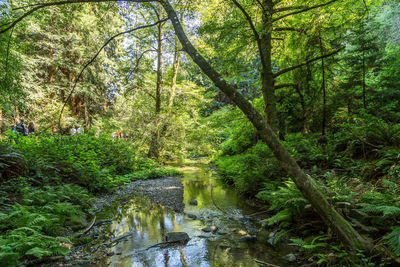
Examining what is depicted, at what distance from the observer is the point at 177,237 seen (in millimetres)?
3803

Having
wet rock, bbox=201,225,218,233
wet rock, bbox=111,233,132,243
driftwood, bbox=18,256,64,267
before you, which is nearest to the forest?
driftwood, bbox=18,256,64,267

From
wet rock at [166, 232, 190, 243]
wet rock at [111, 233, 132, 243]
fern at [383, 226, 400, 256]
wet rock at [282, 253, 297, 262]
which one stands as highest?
fern at [383, 226, 400, 256]

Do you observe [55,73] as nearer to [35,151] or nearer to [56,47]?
[56,47]

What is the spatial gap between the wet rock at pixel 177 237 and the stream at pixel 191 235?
0.37 ft

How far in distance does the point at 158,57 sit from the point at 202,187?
1055 cm

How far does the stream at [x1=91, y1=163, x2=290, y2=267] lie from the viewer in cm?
312

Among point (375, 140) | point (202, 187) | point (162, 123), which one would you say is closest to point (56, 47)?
point (162, 123)

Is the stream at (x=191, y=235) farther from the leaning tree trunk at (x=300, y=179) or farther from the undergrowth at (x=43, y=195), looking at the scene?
the leaning tree trunk at (x=300, y=179)

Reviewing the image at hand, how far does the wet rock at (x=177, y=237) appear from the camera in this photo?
12.3 feet

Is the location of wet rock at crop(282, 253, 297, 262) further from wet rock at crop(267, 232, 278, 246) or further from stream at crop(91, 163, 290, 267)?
wet rock at crop(267, 232, 278, 246)

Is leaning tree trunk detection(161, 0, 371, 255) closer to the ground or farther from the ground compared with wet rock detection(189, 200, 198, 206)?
farther from the ground

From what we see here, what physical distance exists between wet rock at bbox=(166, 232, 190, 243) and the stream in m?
0.11

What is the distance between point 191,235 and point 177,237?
1.21 feet

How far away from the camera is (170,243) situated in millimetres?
3652
